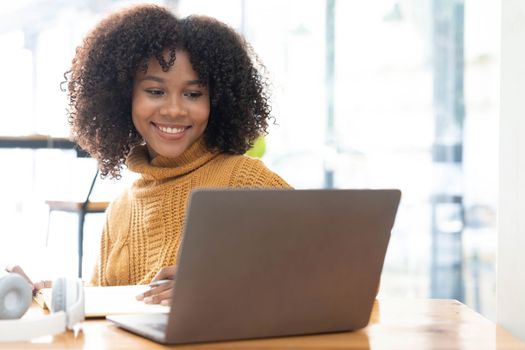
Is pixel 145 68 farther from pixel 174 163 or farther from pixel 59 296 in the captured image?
pixel 59 296

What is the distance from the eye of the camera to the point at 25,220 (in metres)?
4.74

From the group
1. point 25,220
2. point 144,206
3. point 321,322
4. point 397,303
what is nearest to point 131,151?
point 144,206

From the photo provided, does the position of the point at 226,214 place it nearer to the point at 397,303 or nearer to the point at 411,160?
the point at 397,303

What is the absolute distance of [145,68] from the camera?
6.97 feet

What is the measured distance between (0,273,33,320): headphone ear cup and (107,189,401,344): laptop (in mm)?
145

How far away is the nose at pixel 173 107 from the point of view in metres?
2.09

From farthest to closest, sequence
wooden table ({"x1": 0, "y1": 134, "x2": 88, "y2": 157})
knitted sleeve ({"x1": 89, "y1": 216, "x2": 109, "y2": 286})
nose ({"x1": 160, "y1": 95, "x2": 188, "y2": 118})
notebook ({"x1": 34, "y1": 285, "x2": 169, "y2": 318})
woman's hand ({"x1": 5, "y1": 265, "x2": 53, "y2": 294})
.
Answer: wooden table ({"x1": 0, "y1": 134, "x2": 88, "y2": 157}) → knitted sleeve ({"x1": 89, "y1": 216, "x2": 109, "y2": 286}) → nose ({"x1": 160, "y1": 95, "x2": 188, "y2": 118}) → woman's hand ({"x1": 5, "y1": 265, "x2": 53, "y2": 294}) → notebook ({"x1": 34, "y1": 285, "x2": 169, "y2": 318})

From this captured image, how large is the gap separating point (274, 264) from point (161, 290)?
35cm

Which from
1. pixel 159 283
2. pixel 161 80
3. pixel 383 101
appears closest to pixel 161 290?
pixel 159 283

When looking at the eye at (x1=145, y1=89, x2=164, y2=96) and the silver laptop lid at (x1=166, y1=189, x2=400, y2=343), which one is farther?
the eye at (x1=145, y1=89, x2=164, y2=96)

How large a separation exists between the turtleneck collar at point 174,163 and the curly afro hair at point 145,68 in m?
0.04

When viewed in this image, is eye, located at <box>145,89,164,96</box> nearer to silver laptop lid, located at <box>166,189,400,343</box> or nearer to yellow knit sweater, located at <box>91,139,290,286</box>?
yellow knit sweater, located at <box>91,139,290,286</box>

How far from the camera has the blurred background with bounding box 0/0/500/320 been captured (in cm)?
507

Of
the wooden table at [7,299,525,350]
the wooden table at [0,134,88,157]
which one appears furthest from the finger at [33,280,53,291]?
the wooden table at [0,134,88,157]
